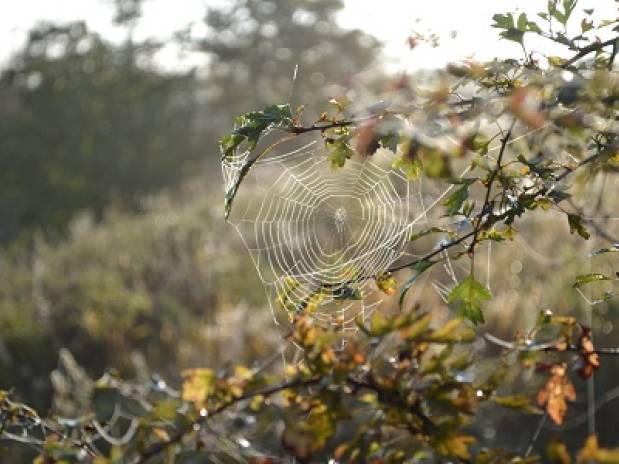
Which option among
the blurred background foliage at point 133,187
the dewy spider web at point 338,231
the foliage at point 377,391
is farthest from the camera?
the blurred background foliage at point 133,187

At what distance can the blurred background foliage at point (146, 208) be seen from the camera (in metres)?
6.44

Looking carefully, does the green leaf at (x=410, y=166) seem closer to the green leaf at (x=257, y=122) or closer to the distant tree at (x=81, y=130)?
the green leaf at (x=257, y=122)

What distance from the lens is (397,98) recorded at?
4.54ft

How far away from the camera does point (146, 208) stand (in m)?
13.8

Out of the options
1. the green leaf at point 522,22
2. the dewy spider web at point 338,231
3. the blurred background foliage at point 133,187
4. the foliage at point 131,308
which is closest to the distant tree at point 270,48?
the blurred background foliage at point 133,187

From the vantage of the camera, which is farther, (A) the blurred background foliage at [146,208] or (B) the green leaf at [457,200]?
(A) the blurred background foliage at [146,208]

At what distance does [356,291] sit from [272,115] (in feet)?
1.19

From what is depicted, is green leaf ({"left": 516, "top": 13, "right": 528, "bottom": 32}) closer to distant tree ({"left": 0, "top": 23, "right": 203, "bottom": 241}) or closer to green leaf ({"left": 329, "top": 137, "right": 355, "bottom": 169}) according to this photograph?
green leaf ({"left": 329, "top": 137, "right": 355, "bottom": 169})

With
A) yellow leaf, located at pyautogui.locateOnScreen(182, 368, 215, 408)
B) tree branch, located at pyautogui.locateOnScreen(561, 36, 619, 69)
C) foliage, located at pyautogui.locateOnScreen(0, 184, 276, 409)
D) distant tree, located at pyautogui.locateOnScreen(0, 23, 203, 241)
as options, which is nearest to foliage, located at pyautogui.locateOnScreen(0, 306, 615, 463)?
yellow leaf, located at pyautogui.locateOnScreen(182, 368, 215, 408)

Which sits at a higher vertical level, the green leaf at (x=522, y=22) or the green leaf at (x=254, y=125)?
the green leaf at (x=522, y=22)

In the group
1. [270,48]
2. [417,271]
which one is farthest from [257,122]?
[270,48]

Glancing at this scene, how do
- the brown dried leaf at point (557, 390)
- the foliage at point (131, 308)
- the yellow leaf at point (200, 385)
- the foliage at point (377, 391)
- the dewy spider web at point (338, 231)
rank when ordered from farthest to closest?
the foliage at point (131, 308) < the dewy spider web at point (338, 231) < the brown dried leaf at point (557, 390) < the yellow leaf at point (200, 385) < the foliage at point (377, 391)

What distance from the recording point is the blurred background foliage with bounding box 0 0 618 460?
644cm

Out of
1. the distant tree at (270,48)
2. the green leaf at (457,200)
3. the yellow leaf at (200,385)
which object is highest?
the distant tree at (270,48)
